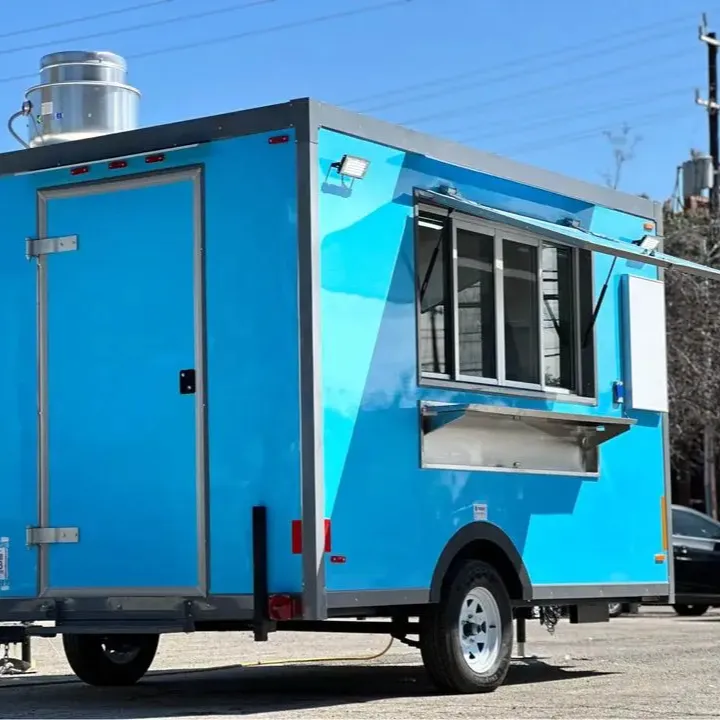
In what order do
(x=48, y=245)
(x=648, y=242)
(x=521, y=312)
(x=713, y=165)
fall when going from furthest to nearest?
1. (x=713, y=165)
2. (x=648, y=242)
3. (x=521, y=312)
4. (x=48, y=245)

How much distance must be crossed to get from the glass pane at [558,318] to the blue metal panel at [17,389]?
3.49 meters

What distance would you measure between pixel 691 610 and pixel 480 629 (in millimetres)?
11113

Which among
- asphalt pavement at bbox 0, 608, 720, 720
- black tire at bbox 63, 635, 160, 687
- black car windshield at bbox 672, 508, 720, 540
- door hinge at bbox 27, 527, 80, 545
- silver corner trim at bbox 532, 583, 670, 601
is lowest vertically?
asphalt pavement at bbox 0, 608, 720, 720

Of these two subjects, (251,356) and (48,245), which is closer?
(251,356)

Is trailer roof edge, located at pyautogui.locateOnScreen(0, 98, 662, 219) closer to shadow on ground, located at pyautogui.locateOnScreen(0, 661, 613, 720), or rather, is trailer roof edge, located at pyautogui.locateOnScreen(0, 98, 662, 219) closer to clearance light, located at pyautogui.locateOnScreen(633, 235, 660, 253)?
clearance light, located at pyautogui.locateOnScreen(633, 235, 660, 253)

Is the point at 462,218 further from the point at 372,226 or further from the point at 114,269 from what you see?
the point at 114,269

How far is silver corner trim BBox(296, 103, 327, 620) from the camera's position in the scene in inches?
340

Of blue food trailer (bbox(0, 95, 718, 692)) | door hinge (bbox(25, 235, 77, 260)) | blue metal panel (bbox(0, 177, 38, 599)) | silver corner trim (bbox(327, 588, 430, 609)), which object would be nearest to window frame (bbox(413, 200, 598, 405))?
blue food trailer (bbox(0, 95, 718, 692))

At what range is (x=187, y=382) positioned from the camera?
30.1 ft

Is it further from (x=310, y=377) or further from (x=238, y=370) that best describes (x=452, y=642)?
(x=238, y=370)

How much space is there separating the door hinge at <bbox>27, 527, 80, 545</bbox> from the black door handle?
111 centimetres

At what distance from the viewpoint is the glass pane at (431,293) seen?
977 centimetres

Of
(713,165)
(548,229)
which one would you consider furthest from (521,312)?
(713,165)

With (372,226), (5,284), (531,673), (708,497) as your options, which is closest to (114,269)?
(5,284)
